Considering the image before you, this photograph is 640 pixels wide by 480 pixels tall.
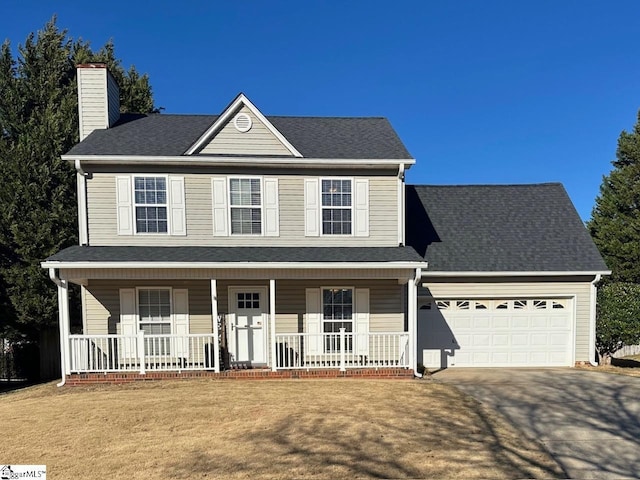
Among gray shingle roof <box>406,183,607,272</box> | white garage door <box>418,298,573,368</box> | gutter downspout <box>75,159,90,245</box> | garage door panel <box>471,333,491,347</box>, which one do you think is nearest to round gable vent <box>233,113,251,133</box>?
gutter downspout <box>75,159,90,245</box>

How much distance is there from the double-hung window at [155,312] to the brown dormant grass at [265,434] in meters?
2.07

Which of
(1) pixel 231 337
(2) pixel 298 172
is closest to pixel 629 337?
(2) pixel 298 172

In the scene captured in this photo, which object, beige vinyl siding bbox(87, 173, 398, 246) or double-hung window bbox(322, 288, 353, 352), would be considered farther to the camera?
double-hung window bbox(322, 288, 353, 352)

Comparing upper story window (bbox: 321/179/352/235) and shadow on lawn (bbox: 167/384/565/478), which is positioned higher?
upper story window (bbox: 321/179/352/235)

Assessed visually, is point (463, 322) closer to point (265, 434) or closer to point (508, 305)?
point (508, 305)

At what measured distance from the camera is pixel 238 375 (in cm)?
998

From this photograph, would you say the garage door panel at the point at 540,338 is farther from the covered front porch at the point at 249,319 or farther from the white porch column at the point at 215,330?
the white porch column at the point at 215,330

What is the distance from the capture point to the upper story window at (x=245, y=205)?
36.6ft

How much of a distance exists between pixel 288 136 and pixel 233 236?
3.76 meters

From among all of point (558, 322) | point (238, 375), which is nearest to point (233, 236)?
point (238, 375)

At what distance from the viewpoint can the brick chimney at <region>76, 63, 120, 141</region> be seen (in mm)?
11781

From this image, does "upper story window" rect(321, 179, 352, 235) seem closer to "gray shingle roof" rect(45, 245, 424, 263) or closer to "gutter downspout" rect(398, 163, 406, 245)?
"gray shingle roof" rect(45, 245, 424, 263)

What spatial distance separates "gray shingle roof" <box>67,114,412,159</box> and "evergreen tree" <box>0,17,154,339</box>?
4.22 meters

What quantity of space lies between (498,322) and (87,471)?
11070mm
